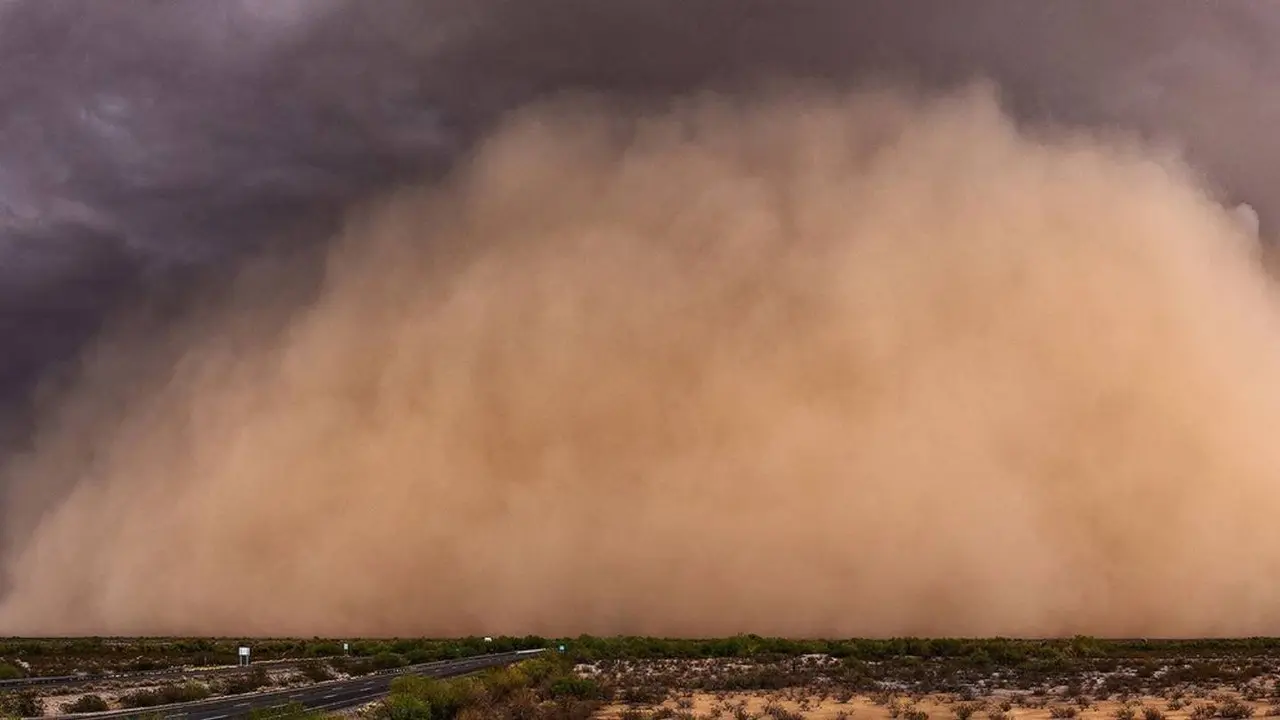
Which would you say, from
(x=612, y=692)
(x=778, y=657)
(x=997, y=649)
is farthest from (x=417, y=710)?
(x=997, y=649)

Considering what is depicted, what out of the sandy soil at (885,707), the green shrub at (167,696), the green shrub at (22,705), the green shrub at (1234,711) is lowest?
the green shrub at (167,696)

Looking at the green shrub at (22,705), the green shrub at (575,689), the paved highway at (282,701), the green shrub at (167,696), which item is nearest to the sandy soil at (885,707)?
the green shrub at (575,689)

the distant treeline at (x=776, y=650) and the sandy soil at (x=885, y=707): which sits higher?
the sandy soil at (x=885, y=707)

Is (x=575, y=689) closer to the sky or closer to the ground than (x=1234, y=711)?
closer to the ground

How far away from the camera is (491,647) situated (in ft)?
221

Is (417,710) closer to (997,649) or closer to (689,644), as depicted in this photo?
(997,649)

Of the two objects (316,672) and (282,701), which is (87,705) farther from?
(316,672)

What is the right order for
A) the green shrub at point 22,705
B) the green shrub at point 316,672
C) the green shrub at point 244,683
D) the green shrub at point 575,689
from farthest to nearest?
the green shrub at point 316,672
the green shrub at point 244,683
the green shrub at point 575,689
the green shrub at point 22,705

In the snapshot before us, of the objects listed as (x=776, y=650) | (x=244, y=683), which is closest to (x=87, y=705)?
(x=244, y=683)

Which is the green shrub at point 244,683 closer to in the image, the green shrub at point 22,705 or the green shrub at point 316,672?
the green shrub at point 316,672

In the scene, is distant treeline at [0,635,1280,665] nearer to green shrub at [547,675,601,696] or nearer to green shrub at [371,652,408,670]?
green shrub at [371,652,408,670]

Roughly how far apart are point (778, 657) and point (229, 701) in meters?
31.0

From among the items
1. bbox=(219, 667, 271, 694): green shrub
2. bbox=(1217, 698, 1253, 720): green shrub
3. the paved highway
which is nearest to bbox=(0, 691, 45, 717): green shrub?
the paved highway

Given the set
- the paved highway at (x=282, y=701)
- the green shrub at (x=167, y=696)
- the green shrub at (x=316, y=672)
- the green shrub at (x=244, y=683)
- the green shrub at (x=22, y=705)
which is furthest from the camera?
the green shrub at (x=316, y=672)
